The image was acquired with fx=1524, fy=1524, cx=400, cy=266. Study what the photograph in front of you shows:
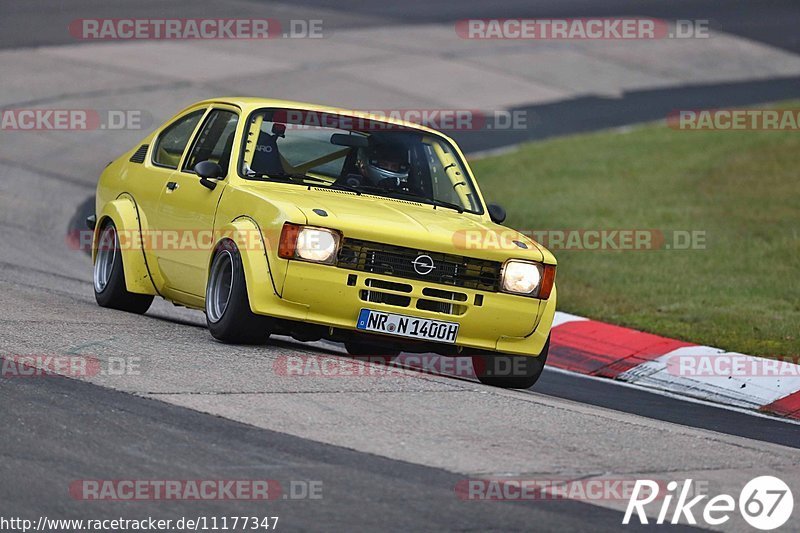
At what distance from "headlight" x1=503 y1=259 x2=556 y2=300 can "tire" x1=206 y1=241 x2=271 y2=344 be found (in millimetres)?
1417

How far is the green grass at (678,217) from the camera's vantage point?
13070 mm

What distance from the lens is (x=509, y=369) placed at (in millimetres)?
9461

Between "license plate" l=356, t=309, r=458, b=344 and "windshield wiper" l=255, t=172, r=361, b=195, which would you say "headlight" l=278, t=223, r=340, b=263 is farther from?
"windshield wiper" l=255, t=172, r=361, b=195

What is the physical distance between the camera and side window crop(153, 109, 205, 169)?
10430mm

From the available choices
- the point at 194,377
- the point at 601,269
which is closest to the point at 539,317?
the point at 194,377

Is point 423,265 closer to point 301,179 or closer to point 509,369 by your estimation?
point 509,369

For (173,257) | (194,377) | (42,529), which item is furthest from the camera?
(173,257)

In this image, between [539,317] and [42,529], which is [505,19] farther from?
[42,529]

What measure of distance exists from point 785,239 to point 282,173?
8.05 meters

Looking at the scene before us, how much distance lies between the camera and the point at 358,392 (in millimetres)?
7965

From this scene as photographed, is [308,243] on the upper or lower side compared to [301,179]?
lower

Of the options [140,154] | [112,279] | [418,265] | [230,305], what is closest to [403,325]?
[418,265]

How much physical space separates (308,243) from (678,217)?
9.54 metres

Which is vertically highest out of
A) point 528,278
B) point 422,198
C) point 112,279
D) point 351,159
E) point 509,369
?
point 351,159
